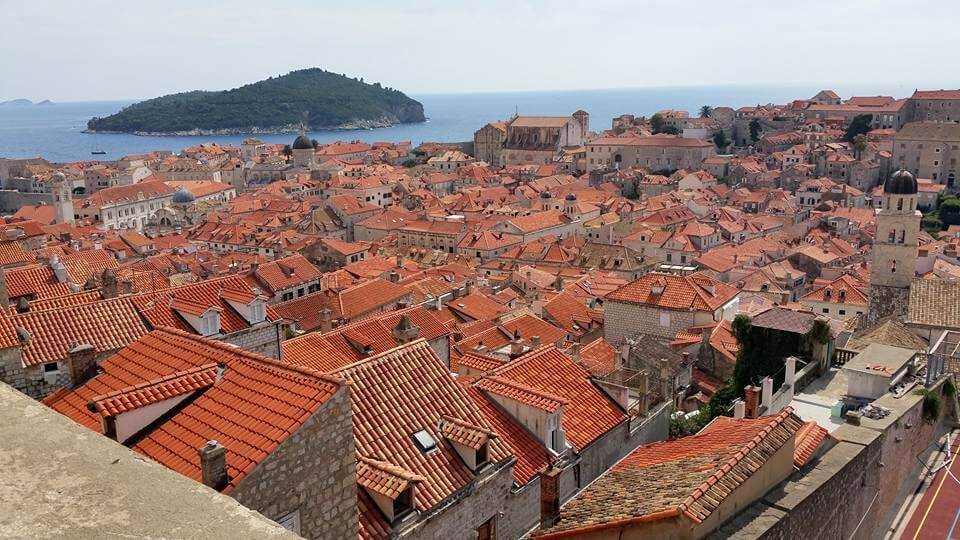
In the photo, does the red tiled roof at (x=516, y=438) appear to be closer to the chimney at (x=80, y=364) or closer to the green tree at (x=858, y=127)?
the chimney at (x=80, y=364)

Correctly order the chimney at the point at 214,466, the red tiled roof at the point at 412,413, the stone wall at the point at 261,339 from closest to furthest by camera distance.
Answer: the chimney at the point at 214,466
the red tiled roof at the point at 412,413
the stone wall at the point at 261,339

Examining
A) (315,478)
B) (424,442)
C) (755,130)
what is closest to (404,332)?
(424,442)

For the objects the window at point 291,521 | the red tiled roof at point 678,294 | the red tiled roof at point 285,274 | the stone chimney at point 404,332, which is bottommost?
Result: the red tiled roof at point 285,274

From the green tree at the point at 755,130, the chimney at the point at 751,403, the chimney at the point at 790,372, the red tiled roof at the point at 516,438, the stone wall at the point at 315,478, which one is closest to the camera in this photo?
the stone wall at the point at 315,478

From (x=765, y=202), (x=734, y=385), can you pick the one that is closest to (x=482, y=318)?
(x=734, y=385)

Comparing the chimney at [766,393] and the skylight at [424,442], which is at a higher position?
the skylight at [424,442]

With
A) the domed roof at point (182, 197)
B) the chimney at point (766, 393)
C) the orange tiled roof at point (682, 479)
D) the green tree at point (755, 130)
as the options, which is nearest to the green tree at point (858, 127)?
the green tree at point (755, 130)

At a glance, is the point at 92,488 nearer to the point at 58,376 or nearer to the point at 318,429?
the point at 318,429
